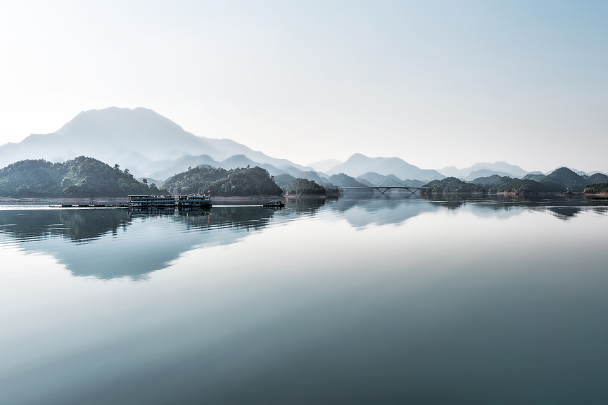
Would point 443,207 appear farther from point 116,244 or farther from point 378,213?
point 116,244

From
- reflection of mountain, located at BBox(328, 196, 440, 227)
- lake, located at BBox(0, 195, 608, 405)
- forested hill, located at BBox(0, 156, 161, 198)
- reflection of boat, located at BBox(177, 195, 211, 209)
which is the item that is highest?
forested hill, located at BBox(0, 156, 161, 198)

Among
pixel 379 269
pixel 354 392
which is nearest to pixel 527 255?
pixel 379 269

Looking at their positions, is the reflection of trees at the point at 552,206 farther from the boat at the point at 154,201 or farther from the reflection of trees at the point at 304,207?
the boat at the point at 154,201

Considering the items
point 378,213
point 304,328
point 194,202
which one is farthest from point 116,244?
point 194,202

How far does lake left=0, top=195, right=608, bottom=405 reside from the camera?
1173cm

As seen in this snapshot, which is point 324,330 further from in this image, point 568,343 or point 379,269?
point 379,269

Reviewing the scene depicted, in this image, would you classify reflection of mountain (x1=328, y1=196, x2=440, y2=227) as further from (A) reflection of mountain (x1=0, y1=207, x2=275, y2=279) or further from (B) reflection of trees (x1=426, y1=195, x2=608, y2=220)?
(A) reflection of mountain (x1=0, y1=207, x2=275, y2=279)

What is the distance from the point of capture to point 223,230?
58.2 m

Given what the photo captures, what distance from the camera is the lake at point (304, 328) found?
1173 centimetres

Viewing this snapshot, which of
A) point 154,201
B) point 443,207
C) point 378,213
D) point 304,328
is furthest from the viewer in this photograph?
point 154,201

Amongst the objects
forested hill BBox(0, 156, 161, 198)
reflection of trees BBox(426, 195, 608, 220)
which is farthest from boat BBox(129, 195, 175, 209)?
reflection of trees BBox(426, 195, 608, 220)

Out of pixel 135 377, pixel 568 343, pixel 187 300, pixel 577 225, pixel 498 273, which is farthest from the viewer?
pixel 577 225

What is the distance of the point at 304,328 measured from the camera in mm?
16938

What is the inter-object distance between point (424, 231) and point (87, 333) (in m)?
52.2
